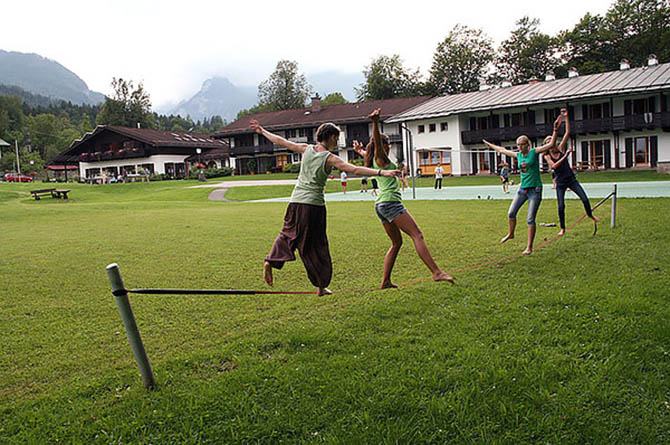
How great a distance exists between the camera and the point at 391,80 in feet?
272

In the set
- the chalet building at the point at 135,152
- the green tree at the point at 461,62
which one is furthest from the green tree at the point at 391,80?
the chalet building at the point at 135,152

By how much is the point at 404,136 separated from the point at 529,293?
169 feet

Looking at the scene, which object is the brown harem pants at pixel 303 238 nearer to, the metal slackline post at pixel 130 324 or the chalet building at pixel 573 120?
the metal slackline post at pixel 130 324

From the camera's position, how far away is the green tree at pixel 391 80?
83000 millimetres

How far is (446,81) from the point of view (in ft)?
255

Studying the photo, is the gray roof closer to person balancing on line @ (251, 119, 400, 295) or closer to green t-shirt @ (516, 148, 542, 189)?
green t-shirt @ (516, 148, 542, 189)

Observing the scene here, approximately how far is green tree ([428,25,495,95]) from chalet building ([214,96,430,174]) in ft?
45.2

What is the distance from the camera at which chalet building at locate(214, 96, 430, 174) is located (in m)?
64.1

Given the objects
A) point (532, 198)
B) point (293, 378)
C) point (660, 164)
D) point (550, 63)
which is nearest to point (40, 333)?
point (293, 378)

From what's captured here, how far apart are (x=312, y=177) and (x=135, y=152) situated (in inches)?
2858

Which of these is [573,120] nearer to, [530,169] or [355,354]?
[530,169]

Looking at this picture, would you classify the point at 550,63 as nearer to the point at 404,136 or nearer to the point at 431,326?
the point at 404,136

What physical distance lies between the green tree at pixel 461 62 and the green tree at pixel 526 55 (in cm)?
236

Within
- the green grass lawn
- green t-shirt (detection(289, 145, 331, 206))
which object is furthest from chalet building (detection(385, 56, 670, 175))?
green t-shirt (detection(289, 145, 331, 206))
